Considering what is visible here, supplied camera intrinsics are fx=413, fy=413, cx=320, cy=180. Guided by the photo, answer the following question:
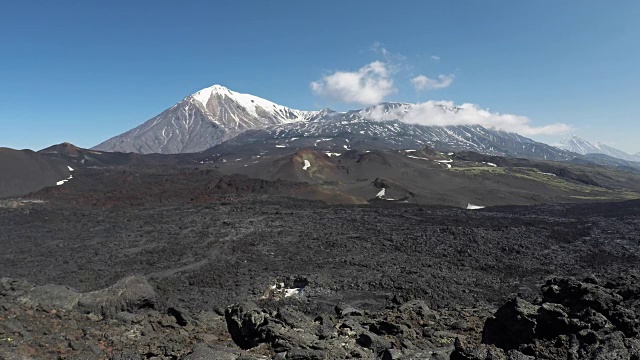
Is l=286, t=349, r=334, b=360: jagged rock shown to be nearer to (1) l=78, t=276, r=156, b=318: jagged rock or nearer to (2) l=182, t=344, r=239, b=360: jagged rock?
(2) l=182, t=344, r=239, b=360: jagged rock

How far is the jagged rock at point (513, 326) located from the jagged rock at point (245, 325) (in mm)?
7313

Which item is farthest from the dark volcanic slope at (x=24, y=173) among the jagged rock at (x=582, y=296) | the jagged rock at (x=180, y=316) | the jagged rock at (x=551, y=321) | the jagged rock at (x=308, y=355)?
the jagged rock at (x=551, y=321)

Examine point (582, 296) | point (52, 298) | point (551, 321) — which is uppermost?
point (52, 298)

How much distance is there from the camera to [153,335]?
1359 centimetres

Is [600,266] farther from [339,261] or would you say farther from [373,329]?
[373,329]

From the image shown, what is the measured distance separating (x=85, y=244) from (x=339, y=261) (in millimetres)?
21543

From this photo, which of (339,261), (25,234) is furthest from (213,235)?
(25,234)

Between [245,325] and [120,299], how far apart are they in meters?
6.06

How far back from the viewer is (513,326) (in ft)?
41.4

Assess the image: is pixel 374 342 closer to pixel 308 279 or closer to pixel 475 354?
pixel 475 354

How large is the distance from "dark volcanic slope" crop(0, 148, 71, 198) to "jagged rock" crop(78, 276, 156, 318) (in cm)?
5769

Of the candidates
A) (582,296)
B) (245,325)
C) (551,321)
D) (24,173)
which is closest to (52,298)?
(245,325)

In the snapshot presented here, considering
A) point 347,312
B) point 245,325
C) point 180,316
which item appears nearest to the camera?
point 245,325

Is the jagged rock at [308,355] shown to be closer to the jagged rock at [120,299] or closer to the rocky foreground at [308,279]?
the rocky foreground at [308,279]
